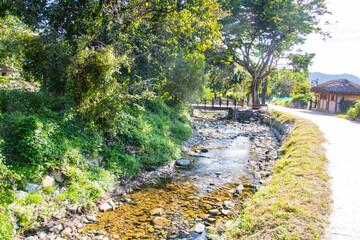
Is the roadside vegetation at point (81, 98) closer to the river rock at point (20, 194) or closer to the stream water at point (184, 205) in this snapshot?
the river rock at point (20, 194)

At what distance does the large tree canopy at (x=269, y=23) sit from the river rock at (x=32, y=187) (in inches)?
875

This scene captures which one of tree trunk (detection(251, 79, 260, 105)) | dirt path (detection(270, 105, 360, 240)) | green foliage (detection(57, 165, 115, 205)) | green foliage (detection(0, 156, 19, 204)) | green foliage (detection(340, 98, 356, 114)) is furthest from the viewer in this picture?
tree trunk (detection(251, 79, 260, 105))

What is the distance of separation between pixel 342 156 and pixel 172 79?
470 inches

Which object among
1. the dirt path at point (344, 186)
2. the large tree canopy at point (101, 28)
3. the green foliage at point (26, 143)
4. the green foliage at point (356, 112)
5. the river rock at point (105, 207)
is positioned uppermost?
the large tree canopy at point (101, 28)

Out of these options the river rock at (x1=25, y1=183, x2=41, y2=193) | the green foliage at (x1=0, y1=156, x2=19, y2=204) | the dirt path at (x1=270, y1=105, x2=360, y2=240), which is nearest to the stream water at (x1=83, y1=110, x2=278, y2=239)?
the river rock at (x1=25, y1=183, x2=41, y2=193)

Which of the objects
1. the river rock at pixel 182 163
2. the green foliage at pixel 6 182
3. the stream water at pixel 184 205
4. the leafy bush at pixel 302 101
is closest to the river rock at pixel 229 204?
the stream water at pixel 184 205

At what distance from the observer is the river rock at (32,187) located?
17.5ft

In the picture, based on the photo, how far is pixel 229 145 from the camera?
46.5 ft

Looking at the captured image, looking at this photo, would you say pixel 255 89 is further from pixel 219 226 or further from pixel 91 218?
pixel 91 218

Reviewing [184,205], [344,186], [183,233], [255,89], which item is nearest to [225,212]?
[184,205]

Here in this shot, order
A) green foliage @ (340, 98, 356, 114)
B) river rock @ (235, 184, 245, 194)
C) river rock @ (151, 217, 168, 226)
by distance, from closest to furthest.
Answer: river rock @ (151, 217, 168, 226), river rock @ (235, 184, 245, 194), green foliage @ (340, 98, 356, 114)

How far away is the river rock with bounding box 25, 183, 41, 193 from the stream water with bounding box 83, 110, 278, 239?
57.5 inches

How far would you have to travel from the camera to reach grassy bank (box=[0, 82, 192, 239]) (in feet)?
16.4

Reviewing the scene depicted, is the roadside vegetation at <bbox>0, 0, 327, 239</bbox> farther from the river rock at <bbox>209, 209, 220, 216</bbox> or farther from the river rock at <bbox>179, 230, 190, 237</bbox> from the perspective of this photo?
the river rock at <bbox>209, 209, 220, 216</bbox>
